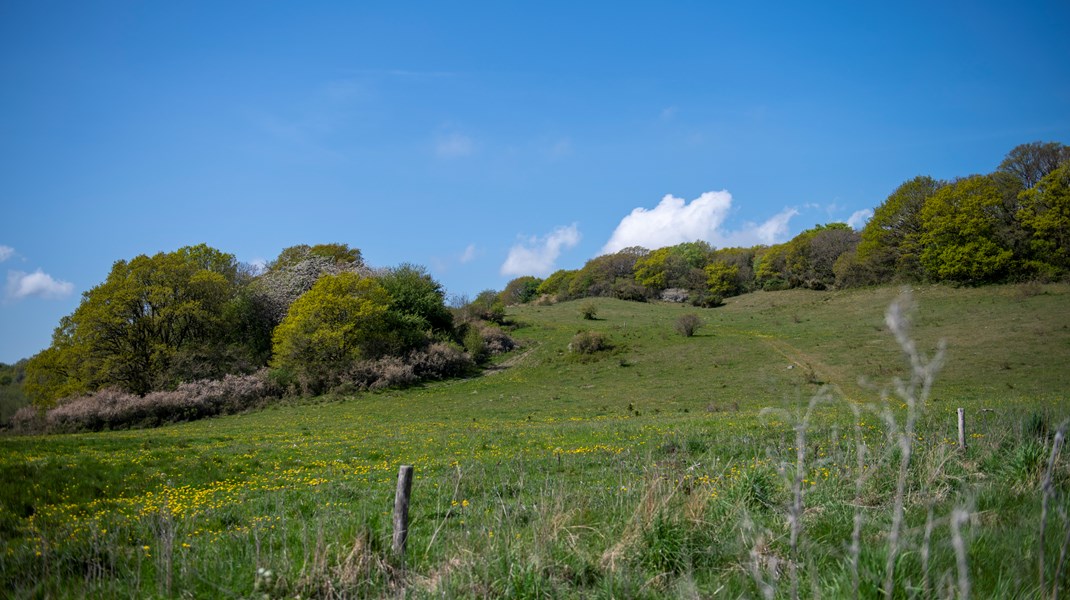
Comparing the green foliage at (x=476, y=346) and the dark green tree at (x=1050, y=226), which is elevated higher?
the dark green tree at (x=1050, y=226)

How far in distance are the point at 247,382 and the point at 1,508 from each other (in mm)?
31946

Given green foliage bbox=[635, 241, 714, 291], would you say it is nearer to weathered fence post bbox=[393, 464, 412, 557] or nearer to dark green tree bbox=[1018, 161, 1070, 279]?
dark green tree bbox=[1018, 161, 1070, 279]

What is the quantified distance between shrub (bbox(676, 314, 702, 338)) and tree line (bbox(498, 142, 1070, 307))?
25.3 metres

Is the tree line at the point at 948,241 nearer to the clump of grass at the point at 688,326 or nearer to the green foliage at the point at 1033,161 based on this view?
the green foliage at the point at 1033,161

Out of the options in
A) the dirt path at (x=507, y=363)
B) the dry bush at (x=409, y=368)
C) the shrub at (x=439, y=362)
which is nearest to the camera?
the dry bush at (x=409, y=368)

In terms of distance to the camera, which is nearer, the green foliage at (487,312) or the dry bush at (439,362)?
the dry bush at (439,362)

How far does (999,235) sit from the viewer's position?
5241 cm

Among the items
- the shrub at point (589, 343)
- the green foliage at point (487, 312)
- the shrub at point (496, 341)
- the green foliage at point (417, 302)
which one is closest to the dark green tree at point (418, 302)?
the green foliage at point (417, 302)

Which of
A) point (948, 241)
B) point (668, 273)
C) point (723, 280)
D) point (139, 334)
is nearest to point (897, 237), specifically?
point (948, 241)

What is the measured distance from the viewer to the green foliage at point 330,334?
41.7m

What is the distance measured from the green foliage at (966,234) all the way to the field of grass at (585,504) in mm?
24394

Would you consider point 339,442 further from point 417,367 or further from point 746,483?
point 417,367

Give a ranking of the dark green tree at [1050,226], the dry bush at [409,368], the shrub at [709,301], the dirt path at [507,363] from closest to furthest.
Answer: the dry bush at [409,368]
the dirt path at [507,363]
the dark green tree at [1050,226]
the shrub at [709,301]

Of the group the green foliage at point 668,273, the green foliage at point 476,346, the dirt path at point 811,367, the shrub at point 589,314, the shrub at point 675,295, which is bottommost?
the dirt path at point 811,367
